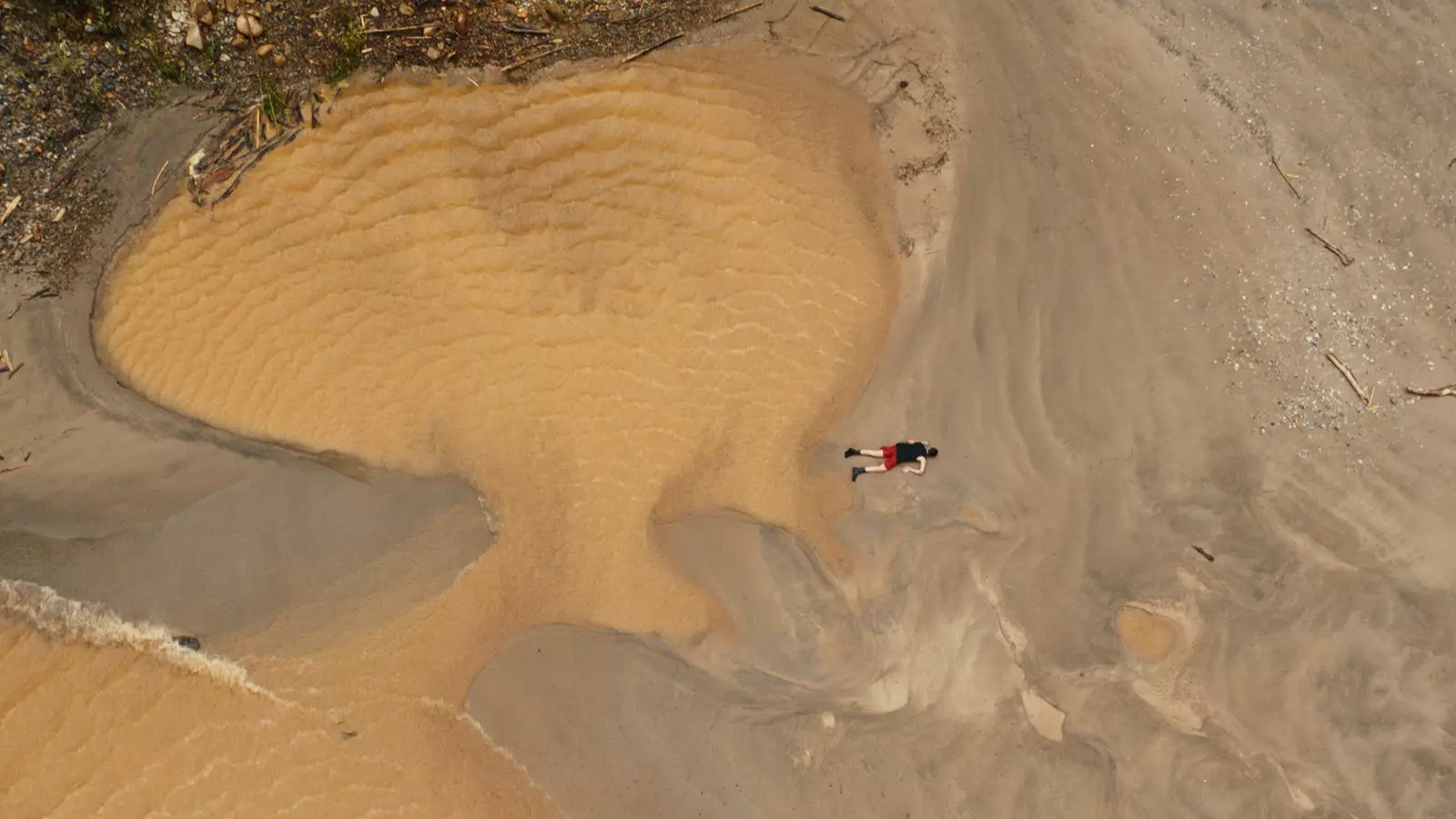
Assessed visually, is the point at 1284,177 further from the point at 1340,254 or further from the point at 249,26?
the point at 249,26

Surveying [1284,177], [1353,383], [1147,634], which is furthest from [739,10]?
[1147,634]

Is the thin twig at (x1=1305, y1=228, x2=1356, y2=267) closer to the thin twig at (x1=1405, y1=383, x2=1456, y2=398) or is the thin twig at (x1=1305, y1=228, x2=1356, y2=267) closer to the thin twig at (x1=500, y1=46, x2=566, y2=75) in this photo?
the thin twig at (x1=1405, y1=383, x2=1456, y2=398)

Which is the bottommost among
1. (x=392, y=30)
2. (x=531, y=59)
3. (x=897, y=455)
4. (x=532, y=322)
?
(x=897, y=455)

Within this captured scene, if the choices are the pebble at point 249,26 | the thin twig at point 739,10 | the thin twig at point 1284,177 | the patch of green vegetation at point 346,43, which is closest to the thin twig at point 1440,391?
the thin twig at point 1284,177

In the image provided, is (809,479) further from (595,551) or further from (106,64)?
(106,64)

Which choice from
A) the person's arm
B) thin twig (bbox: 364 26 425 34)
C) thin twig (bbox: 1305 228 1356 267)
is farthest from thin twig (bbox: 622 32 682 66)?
thin twig (bbox: 1305 228 1356 267)
